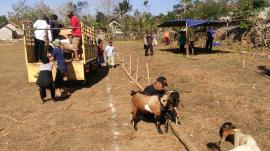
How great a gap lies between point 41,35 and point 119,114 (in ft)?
17.5

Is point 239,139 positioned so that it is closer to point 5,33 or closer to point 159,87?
point 159,87

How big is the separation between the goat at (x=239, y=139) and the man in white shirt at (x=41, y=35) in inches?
392

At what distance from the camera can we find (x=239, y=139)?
183 inches

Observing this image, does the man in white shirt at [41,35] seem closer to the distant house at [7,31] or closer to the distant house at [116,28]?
the distant house at [116,28]

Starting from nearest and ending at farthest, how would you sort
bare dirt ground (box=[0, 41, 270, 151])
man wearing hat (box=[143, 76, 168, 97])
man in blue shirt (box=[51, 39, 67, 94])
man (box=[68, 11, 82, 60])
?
bare dirt ground (box=[0, 41, 270, 151]) < man wearing hat (box=[143, 76, 168, 97]) < man in blue shirt (box=[51, 39, 67, 94]) < man (box=[68, 11, 82, 60])

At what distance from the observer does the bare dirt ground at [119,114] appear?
8.14 metres

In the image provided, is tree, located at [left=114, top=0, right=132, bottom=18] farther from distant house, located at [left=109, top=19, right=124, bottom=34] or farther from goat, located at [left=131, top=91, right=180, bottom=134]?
goat, located at [left=131, top=91, right=180, bottom=134]

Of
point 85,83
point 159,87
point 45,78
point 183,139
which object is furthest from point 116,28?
point 183,139

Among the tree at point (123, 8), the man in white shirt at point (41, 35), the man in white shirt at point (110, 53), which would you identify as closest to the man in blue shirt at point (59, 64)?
the man in white shirt at point (41, 35)

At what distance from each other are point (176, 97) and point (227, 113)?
2.17 meters

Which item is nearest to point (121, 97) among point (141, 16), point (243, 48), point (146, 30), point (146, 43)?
point (146, 43)

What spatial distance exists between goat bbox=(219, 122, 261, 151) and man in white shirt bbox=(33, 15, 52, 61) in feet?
32.7

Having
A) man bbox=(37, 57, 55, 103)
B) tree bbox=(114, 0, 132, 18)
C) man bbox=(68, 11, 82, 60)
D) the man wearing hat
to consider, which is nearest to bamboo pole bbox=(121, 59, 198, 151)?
the man wearing hat

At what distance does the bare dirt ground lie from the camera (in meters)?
8.14
